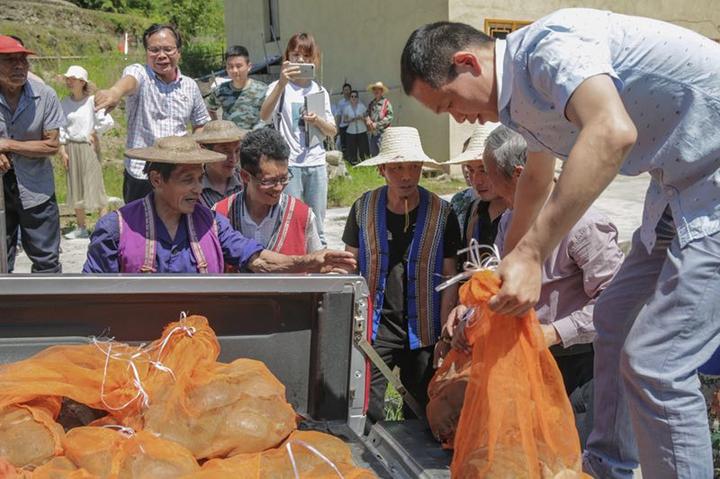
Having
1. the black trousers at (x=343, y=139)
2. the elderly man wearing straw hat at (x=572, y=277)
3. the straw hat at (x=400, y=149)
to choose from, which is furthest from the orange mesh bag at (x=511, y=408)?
the black trousers at (x=343, y=139)

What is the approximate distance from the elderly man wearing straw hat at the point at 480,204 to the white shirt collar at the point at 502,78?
1444mm

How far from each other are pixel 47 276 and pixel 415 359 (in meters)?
1.95

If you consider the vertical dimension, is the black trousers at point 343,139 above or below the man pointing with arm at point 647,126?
below

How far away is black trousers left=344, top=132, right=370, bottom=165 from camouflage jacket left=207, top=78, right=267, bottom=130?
30.0 ft

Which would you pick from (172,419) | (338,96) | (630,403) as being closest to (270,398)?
(172,419)

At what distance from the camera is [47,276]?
260cm

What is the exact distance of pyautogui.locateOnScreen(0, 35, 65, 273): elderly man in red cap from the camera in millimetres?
5699

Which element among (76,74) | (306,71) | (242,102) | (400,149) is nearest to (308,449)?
(400,149)

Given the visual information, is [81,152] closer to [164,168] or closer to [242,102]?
[242,102]

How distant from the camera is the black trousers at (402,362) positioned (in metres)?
3.92

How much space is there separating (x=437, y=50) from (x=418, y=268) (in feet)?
5.14

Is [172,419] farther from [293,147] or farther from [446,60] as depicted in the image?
[293,147]

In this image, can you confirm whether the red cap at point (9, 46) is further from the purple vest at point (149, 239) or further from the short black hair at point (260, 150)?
the purple vest at point (149, 239)

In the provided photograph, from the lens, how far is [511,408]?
235cm
